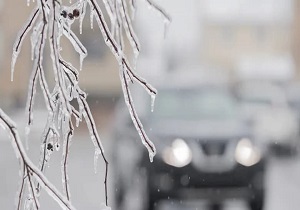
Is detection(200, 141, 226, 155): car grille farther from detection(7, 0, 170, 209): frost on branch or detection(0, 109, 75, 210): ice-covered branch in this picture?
detection(0, 109, 75, 210): ice-covered branch

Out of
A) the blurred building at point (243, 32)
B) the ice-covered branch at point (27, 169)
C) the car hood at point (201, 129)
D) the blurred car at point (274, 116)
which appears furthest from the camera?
the blurred building at point (243, 32)

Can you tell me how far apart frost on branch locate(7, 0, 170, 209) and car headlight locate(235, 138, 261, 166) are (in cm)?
767

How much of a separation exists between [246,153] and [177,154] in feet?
2.98

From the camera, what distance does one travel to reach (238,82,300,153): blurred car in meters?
18.6

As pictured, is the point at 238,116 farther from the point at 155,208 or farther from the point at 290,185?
the point at 290,185

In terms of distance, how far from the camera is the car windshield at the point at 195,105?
34.3 feet

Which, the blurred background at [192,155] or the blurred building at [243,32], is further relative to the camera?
the blurred building at [243,32]

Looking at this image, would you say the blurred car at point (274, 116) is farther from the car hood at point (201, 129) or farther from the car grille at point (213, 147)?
the car grille at point (213, 147)

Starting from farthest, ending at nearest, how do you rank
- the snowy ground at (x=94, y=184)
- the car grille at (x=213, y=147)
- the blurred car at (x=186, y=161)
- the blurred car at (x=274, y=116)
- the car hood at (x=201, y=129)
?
the blurred car at (x=274, y=116)
the snowy ground at (x=94, y=184)
the car hood at (x=201, y=129)
the car grille at (x=213, y=147)
the blurred car at (x=186, y=161)

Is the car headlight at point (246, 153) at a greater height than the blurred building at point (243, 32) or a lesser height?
greater

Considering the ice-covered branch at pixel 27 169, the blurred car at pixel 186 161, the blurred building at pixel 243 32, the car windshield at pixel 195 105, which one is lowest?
the blurred building at pixel 243 32

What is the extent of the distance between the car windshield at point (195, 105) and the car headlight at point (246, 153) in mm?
769

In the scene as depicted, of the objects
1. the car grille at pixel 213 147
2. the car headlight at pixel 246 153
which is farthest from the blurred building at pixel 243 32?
the car grille at pixel 213 147

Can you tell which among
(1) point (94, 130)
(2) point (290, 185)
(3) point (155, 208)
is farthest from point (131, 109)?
(2) point (290, 185)
